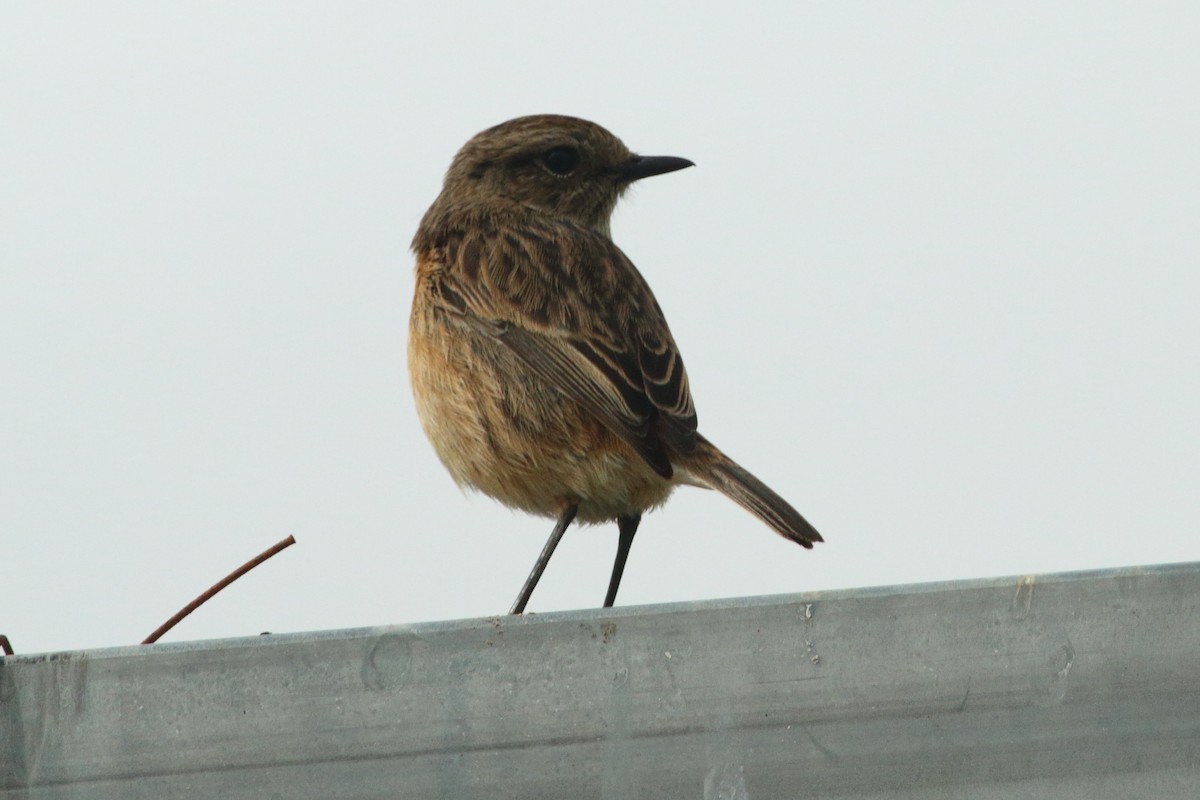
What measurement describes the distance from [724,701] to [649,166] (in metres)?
4.47

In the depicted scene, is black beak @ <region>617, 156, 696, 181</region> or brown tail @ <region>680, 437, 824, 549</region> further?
black beak @ <region>617, 156, 696, 181</region>

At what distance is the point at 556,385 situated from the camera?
518cm

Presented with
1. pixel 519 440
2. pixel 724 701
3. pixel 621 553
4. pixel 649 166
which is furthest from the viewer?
pixel 649 166

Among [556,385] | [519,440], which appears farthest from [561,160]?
[519,440]

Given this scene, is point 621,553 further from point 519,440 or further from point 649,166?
point 649,166

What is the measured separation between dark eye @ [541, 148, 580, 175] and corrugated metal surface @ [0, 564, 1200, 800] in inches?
176

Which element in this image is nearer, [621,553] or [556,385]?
[556,385]

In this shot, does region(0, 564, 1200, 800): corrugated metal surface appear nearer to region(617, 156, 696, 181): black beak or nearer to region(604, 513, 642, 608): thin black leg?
region(604, 513, 642, 608): thin black leg

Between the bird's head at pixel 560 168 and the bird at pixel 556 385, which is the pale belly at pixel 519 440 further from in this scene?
the bird's head at pixel 560 168

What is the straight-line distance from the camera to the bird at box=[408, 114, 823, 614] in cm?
505

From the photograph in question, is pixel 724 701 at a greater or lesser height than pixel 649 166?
lesser

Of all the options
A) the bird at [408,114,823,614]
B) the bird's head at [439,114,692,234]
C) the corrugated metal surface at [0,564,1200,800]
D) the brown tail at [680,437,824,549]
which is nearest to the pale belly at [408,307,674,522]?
the bird at [408,114,823,614]

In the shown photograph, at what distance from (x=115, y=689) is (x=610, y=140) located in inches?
185

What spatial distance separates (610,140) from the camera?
262 inches
